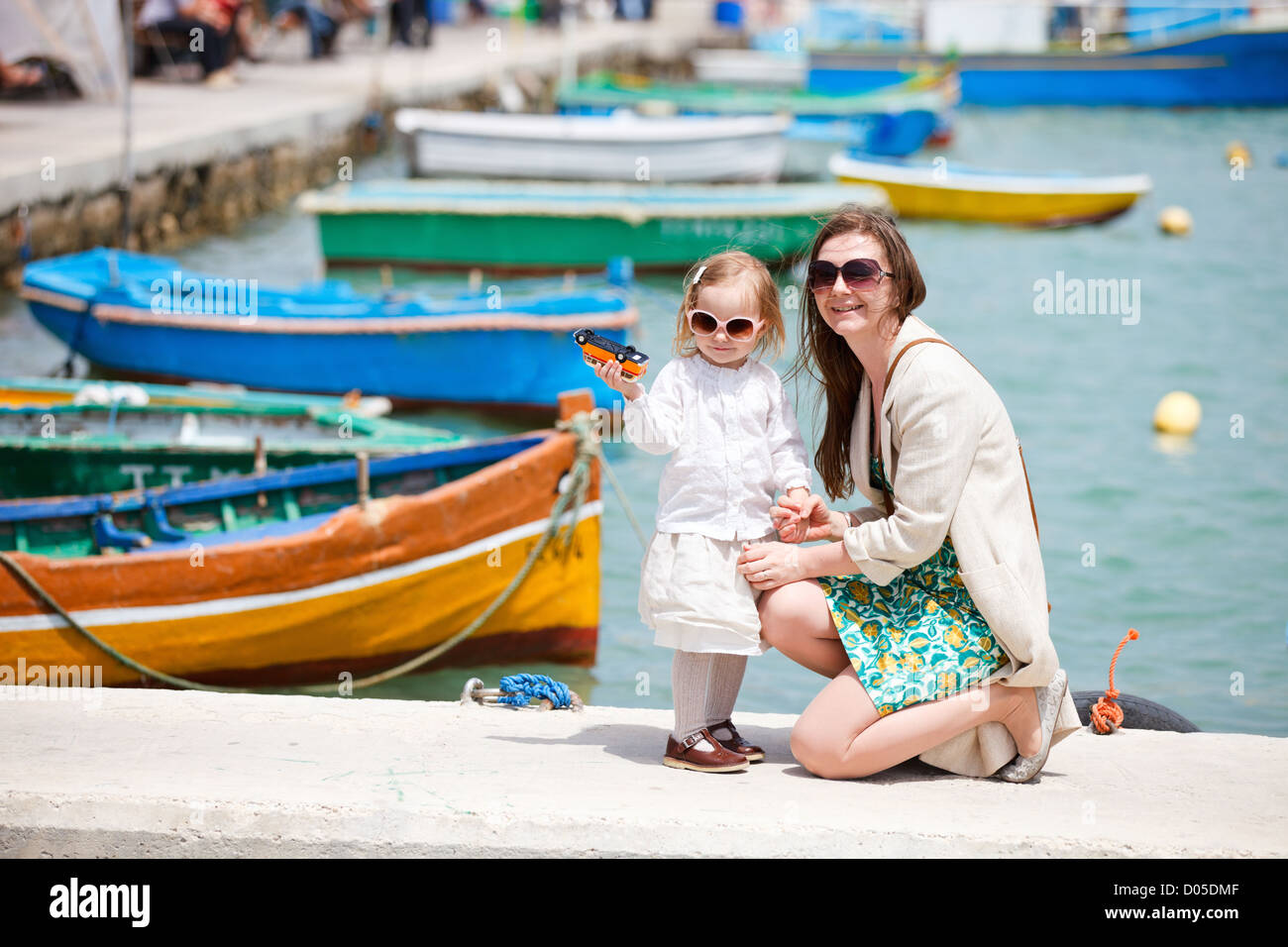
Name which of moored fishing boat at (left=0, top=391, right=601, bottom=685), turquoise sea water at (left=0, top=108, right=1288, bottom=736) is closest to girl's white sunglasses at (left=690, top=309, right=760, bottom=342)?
turquoise sea water at (left=0, top=108, right=1288, bottom=736)

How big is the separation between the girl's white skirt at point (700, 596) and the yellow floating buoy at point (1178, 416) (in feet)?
27.1

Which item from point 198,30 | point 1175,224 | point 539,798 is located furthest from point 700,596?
point 198,30

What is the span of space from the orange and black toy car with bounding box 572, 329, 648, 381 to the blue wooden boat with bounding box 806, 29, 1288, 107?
2818 cm

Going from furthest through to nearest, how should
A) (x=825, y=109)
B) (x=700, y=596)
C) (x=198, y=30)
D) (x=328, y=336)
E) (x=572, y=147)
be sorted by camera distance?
1. (x=825, y=109)
2. (x=198, y=30)
3. (x=572, y=147)
4. (x=328, y=336)
5. (x=700, y=596)

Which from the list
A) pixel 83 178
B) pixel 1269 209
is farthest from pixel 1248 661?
pixel 1269 209

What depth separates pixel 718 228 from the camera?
13.5 meters

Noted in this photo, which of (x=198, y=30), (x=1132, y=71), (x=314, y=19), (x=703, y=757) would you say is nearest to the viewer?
(x=703, y=757)

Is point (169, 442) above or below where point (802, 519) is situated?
below

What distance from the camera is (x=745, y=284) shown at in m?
3.04

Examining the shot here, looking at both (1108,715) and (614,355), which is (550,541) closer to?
(1108,715)

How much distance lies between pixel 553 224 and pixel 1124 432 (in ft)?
19.5

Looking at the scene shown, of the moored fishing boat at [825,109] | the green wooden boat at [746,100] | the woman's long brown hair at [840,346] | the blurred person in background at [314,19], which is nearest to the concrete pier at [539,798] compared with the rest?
the woman's long brown hair at [840,346]

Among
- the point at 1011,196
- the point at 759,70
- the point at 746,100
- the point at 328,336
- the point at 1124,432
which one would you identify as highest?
the point at 759,70

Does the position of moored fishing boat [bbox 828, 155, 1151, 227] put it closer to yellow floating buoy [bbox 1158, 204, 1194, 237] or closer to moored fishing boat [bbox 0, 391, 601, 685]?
yellow floating buoy [bbox 1158, 204, 1194, 237]
